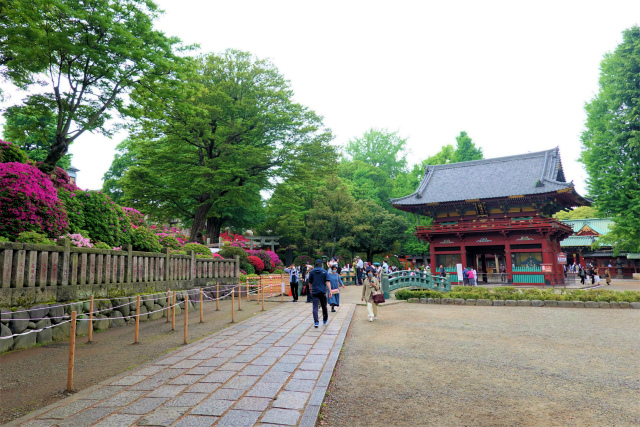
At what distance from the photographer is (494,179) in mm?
30297

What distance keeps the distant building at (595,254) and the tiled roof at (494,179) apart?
28.7 feet

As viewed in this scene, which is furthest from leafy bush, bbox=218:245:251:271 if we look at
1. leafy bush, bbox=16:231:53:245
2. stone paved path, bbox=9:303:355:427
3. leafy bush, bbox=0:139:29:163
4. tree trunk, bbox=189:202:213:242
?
stone paved path, bbox=9:303:355:427

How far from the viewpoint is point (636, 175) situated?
24.2 metres

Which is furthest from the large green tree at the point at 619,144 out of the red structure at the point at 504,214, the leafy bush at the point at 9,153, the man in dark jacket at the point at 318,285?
the leafy bush at the point at 9,153

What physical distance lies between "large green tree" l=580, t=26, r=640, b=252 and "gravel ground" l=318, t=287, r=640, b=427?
19.8m

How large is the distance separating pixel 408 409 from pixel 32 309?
6535mm

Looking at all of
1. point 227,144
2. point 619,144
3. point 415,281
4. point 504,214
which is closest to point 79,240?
point 227,144

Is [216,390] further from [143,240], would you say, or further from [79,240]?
[143,240]

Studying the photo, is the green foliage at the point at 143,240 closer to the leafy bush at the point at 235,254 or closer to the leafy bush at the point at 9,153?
the leafy bush at the point at 9,153

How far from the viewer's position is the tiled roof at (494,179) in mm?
27541

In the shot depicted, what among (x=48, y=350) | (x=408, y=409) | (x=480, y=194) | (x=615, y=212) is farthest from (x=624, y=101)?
(x=48, y=350)

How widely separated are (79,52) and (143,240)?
6.06 meters

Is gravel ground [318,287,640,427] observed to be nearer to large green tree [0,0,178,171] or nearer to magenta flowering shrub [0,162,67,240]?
magenta flowering shrub [0,162,67,240]

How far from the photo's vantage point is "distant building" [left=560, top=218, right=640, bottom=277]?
1357 inches
